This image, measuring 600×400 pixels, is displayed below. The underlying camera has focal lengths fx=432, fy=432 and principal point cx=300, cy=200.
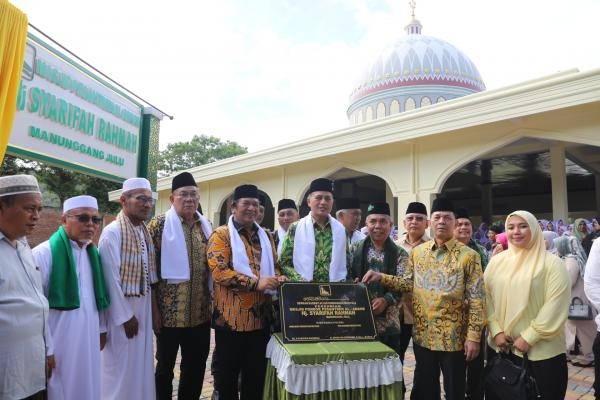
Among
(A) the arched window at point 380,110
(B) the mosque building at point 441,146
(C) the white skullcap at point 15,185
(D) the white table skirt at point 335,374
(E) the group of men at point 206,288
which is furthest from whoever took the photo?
(A) the arched window at point 380,110

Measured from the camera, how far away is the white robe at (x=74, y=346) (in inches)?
97.7

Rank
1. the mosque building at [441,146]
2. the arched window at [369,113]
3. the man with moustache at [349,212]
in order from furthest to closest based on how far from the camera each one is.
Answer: the arched window at [369,113]
the mosque building at [441,146]
the man with moustache at [349,212]

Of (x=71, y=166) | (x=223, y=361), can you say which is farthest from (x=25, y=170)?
(x=223, y=361)

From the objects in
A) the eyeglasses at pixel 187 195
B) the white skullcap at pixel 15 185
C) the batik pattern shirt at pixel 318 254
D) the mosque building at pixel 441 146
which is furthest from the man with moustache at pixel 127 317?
the mosque building at pixel 441 146

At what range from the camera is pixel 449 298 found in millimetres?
2727

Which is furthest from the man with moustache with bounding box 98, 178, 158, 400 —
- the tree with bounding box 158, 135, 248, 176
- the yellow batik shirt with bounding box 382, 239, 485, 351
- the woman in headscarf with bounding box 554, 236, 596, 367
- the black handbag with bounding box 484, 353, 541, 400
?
the tree with bounding box 158, 135, 248, 176

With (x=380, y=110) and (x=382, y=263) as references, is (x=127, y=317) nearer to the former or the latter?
(x=382, y=263)

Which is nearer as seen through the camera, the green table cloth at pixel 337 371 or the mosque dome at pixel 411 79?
the green table cloth at pixel 337 371

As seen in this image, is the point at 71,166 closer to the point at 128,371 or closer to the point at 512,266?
the point at 128,371

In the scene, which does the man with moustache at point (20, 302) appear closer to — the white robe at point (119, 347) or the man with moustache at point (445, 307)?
the white robe at point (119, 347)

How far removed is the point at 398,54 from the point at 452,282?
17.1m

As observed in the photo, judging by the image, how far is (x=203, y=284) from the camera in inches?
124

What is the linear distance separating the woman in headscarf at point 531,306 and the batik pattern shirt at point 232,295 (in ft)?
4.96

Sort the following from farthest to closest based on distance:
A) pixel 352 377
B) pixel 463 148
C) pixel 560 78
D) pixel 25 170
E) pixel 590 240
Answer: pixel 25 170
pixel 463 148
pixel 560 78
pixel 590 240
pixel 352 377
